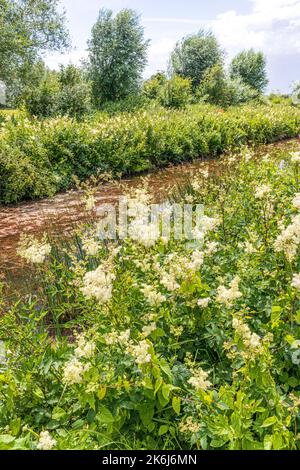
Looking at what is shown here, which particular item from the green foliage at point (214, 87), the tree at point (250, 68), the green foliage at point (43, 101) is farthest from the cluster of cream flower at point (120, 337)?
the tree at point (250, 68)

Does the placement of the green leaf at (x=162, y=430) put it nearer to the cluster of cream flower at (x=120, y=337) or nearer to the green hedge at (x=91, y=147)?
the cluster of cream flower at (x=120, y=337)

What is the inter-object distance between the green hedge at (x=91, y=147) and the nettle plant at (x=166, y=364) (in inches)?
280

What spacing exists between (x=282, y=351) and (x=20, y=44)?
68.7ft

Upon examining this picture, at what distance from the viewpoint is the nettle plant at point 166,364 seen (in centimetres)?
166

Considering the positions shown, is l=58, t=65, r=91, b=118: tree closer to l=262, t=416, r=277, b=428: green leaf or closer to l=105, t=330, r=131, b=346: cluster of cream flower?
l=105, t=330, r=131, b=346: cluster of cream flower

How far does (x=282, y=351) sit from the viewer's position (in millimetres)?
2018

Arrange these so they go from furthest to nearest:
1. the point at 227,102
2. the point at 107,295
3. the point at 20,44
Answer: the point at 227,102
the point at 20,44
the point at 107,295

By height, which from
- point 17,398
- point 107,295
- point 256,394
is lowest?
point 17,398

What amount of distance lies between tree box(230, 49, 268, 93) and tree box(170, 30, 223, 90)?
6.50 metres

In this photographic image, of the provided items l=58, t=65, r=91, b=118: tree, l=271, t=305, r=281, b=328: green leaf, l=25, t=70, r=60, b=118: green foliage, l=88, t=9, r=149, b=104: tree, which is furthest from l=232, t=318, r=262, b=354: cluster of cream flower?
l=88, t=9, r=149, b=104: tree

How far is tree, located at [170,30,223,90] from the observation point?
28.7 metres
